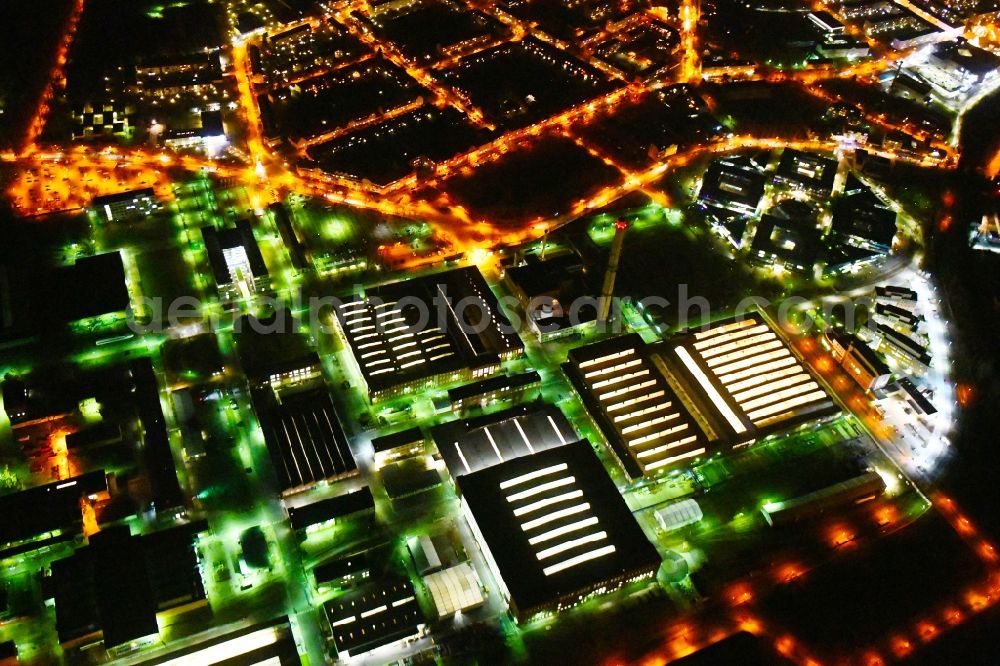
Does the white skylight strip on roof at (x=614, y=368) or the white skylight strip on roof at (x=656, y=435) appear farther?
the white skylight strip on roof at (x=614, y=368)

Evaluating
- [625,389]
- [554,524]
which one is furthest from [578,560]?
[625,389]

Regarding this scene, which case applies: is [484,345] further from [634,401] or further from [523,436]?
[634,401]

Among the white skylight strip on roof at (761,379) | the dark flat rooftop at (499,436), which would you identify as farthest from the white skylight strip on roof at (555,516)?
A: the white skylight strip on roof at (761,379)

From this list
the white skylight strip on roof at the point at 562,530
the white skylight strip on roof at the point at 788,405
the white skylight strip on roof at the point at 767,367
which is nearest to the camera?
the white skylight strip on roof at the point at 562,530

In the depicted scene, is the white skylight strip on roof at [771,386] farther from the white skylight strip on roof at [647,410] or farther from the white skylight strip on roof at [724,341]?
the white skylight strip on roof at [647,410]

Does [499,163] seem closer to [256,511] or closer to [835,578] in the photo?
[256,511]

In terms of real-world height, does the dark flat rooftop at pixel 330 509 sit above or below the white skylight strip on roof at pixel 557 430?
above
